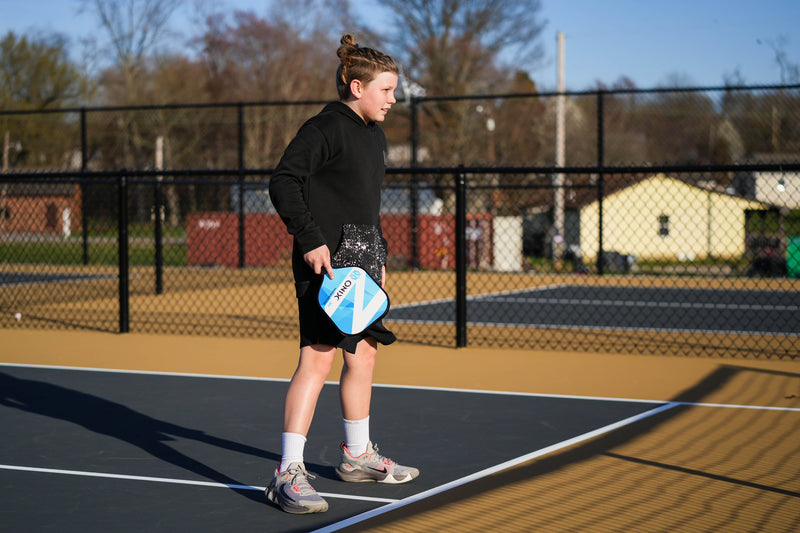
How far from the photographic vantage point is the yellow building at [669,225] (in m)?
25.0

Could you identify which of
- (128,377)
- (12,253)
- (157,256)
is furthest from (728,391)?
(12,253)

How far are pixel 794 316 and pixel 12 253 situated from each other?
75.9ft

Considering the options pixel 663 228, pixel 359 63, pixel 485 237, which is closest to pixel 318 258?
pixel 359 63

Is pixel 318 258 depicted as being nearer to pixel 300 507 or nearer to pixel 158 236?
pixel 300 507

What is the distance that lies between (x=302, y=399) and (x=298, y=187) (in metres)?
0.91

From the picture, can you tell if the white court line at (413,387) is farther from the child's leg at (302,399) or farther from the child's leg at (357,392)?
the child's leg at (302,399)

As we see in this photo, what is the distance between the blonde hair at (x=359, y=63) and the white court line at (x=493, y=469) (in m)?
1.84

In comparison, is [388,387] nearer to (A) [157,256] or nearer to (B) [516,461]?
(B) [516,461]

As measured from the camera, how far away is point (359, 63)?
4059mm

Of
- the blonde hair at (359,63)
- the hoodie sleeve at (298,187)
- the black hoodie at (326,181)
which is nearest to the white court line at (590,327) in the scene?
the black hoodie at (326,181)

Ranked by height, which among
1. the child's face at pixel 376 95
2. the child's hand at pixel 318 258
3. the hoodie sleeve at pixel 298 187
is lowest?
the child's hand at pixel 318 258

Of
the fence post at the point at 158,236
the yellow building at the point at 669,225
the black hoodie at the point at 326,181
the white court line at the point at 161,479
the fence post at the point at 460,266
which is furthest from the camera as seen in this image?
the yellow building at the point at 669,225

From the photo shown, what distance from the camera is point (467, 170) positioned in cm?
855

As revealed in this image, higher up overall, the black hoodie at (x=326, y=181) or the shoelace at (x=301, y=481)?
the black hoodie at (x=326, y=181)
